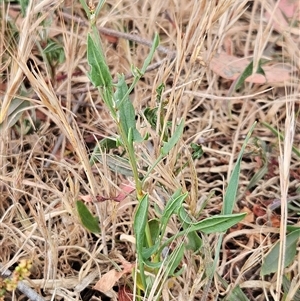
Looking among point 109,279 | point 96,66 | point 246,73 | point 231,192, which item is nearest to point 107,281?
point 109,279

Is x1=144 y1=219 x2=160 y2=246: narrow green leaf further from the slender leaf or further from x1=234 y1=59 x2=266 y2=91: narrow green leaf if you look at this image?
x1=234 y1=59 x2=266 y2=91: narrow green leaf

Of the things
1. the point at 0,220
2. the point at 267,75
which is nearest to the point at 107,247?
the point at 0,220

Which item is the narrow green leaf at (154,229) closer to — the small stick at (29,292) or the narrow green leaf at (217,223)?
the narrow green leaf at (217,223)

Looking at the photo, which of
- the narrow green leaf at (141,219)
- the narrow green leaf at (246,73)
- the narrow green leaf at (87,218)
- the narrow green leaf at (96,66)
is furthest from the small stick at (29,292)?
the narrow green leaf at (246,73)

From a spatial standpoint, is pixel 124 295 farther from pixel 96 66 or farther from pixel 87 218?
pixel 96 66

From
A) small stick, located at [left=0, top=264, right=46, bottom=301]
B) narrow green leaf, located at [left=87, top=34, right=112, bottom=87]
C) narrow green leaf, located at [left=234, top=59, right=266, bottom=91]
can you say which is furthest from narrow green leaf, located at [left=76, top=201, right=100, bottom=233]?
narrow green leaf, located at [left=234, top=59, right=266, bottom=91]
